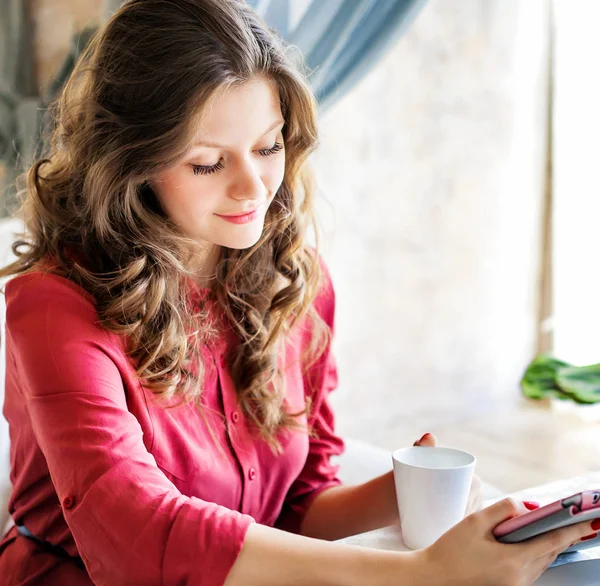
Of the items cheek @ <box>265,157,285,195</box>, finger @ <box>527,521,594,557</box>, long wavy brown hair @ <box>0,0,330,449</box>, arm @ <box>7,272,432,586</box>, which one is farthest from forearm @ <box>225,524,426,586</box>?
cheek @ <box>265,157,285,195</box>

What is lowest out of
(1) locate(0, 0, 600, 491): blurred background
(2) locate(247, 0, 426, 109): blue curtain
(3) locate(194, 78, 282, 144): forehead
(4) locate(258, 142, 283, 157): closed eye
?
(1) locate(0, 0, 600, 491): blurred background

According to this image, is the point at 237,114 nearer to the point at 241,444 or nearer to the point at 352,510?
the point at 241,444

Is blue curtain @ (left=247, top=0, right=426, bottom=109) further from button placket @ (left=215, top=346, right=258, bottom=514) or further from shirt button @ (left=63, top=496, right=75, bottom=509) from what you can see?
shirt button @ (left=63, top=496, right=75, bottom=509)

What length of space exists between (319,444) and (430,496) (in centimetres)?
45

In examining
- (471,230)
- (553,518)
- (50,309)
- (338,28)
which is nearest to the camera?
(553,518)

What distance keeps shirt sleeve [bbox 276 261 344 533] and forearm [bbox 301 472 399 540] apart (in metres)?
0.03

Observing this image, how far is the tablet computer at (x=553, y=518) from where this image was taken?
0.66m

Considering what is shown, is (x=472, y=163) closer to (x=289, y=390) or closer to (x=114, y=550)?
(x=289, y=390)

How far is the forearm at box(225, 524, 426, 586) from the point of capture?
0.72 metres

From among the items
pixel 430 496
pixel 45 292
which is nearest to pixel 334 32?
pixel 45 292

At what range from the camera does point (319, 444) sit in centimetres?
126

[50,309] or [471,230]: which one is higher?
[50,309]

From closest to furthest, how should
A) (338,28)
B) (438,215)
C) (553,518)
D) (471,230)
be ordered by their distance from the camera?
(553,518), (338,28), (438,215), (471,230)

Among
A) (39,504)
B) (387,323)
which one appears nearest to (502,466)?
(387,323)
